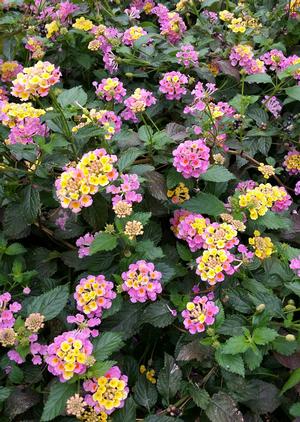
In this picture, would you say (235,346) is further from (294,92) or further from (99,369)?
(294,92)

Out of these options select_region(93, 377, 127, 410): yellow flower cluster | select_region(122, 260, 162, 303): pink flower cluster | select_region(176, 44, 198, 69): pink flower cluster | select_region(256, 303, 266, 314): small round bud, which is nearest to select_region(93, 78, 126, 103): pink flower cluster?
select_region(176, 44, 198, 69): pink flower cluster

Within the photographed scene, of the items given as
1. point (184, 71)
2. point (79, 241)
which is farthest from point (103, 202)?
point (184, 71)

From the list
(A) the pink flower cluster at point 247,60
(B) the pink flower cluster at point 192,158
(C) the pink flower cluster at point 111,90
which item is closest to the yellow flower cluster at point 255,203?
(B) the pink flower cluster at point 192,158

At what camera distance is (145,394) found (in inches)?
57.0

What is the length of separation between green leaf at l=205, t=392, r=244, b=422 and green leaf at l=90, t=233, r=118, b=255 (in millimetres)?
538

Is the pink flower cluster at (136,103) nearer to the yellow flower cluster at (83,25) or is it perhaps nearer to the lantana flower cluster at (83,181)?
the lantana flower cluster at (83,181)

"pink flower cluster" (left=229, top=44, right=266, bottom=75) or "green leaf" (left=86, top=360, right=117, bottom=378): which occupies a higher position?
"pink flower cluster" (left=229, top=44, right=266, bottom=75)

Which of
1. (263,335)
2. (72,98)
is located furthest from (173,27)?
(263,335)

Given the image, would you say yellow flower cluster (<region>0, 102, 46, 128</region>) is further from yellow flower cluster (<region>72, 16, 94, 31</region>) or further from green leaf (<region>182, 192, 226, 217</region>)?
yellow flower cluster (<region>72, 16, 94, 31</region>)

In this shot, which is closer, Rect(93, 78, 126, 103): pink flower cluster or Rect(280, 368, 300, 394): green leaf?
Rect(280, 368, 300, 394): green leaf

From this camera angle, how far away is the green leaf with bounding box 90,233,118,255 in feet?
4.50

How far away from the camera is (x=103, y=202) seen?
1508 millimetres

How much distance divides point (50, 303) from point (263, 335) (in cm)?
62

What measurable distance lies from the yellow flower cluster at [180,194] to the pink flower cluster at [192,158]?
84 millimetres
